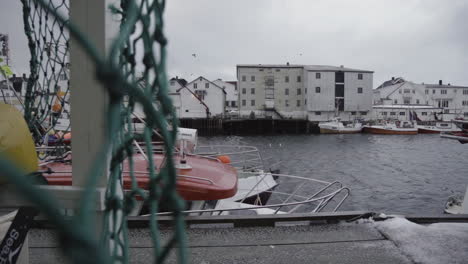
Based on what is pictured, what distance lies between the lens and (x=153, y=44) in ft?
3.16

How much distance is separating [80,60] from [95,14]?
0.75 feet

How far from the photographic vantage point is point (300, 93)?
5812 cm

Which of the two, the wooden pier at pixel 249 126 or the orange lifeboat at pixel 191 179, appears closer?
the orange lifeboat at pixel 191 179

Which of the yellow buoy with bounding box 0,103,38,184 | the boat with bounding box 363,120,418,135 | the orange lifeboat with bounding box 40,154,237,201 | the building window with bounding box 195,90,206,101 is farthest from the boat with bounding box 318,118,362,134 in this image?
the yellow buoy with bounding box 0,103,38,184

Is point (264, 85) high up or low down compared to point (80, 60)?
up

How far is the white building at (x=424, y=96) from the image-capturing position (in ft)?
240

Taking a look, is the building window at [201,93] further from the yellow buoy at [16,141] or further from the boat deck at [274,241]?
the yellow buoy at [16,141]

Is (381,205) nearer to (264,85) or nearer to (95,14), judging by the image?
(95,14)

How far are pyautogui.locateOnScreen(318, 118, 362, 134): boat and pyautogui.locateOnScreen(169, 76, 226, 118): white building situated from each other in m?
15.8

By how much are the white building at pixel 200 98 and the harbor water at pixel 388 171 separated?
71.4ft

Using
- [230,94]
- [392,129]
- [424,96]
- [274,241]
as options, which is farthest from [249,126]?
[274,241]

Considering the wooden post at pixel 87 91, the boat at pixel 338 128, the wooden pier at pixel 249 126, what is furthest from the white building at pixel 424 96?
the wooden post at pixel 87 91

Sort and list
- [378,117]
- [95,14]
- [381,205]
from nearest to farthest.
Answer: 1. [95,14]
2. [381,205]
3. [378,117]

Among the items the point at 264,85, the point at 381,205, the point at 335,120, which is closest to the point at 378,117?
the point at 335,120
